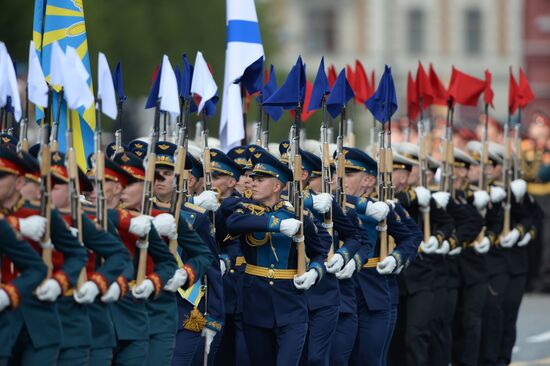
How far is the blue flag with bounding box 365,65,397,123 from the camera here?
13102 mm

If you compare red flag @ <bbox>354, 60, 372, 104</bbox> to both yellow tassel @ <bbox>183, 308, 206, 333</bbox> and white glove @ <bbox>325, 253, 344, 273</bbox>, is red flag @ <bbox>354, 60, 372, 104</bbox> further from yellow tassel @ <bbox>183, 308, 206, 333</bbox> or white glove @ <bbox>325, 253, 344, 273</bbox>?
yellow tassel @ <bbox>183, 308, 206, 333</bbox>

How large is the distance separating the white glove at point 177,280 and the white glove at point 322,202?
1.84m

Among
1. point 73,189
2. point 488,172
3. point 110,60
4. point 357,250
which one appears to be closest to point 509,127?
point 488,172

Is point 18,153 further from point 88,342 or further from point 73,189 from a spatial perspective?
point 88,342

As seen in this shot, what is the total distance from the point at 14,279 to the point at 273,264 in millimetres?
2796

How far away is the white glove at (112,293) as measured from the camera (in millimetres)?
9141

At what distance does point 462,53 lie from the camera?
6669 centimetres

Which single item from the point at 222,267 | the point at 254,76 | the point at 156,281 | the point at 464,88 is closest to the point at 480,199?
the point at 464,88

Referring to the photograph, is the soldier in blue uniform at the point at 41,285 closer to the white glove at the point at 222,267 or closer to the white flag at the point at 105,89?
the white flag at the point at 105,89

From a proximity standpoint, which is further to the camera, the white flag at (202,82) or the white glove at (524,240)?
the white glove at (524,240)

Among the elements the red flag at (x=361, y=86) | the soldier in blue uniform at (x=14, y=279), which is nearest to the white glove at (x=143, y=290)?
Result: the soldier in blue uniform at (x=14, y=279)

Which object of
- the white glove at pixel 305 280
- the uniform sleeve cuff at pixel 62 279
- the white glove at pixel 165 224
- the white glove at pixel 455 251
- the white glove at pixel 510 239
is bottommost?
the white glove at pixel 510 239

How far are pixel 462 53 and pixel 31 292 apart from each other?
5882 centimetres

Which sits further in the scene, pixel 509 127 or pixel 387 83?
pixel 509 127
